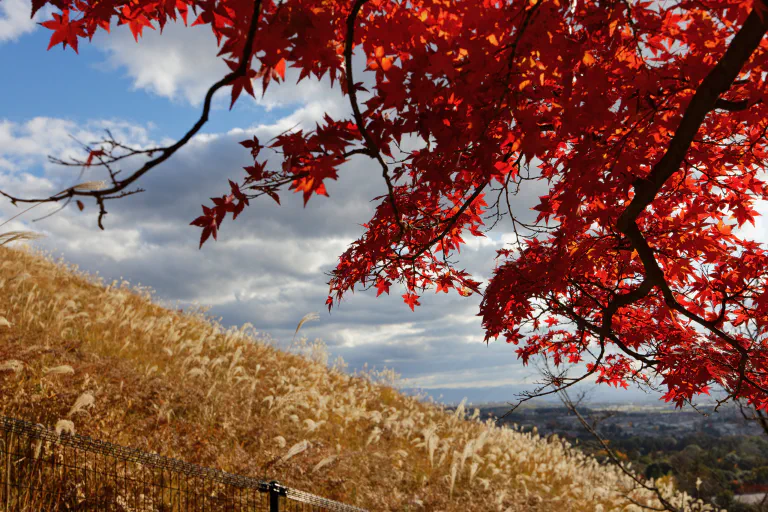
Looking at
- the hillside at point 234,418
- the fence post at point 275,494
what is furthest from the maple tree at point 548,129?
the hillside at point 234,418

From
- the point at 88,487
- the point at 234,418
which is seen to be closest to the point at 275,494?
the point at 88,487

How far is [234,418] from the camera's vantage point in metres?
6.45

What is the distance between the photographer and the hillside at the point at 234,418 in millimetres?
5469

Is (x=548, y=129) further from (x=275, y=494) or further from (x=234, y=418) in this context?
(x=234, y=418)

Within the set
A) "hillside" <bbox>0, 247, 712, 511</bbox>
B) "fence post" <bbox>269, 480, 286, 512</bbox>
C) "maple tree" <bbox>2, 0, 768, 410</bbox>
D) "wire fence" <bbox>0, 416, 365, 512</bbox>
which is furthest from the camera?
"hillside" <bbox>0, 247, 712, 511</bbox>

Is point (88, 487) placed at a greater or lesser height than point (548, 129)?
lesser

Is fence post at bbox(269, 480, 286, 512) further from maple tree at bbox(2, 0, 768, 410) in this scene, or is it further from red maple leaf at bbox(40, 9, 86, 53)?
red maple leaf at bbox(40, 9, 86, 53)

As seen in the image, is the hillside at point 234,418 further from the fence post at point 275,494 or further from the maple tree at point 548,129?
the maple tree at point 548,129

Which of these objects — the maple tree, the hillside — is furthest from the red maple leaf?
the hillside

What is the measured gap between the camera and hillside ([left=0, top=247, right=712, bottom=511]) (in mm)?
5469

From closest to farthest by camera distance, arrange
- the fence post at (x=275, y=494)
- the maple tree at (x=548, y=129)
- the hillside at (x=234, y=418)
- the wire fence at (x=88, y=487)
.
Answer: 1. the maple tree at (x=548, y=129)
2. the fence post at (x=275, y=494)
3. the wire fence at (x=88, y=487)
4. the hillside at (x=234, y=418)

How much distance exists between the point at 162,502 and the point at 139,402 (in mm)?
1959

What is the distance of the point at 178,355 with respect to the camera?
8.02m

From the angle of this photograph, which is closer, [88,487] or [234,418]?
[88,487]
